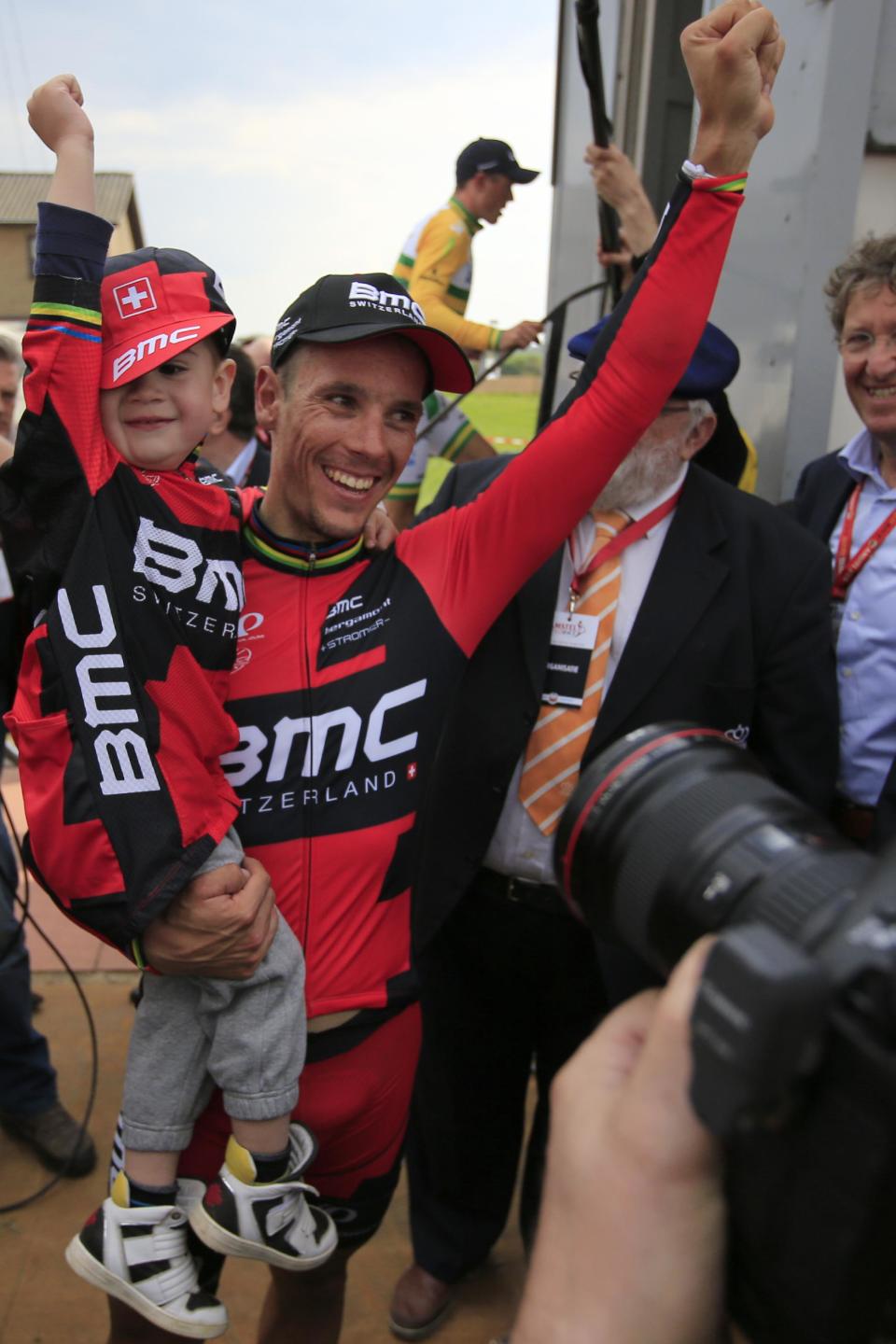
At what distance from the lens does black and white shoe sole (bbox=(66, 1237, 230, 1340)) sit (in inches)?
57.4

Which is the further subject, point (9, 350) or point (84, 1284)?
point (9, 350)

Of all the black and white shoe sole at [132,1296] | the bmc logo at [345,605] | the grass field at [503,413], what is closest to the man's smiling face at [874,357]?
the bmc logo at [345,605]

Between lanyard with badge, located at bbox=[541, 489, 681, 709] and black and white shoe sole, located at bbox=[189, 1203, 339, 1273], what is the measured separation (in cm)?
101

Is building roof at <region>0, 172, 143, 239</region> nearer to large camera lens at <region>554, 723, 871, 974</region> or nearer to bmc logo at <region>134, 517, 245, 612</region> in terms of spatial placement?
bmc logo at <region>134, 517, 245, 612</region>

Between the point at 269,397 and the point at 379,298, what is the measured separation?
Result: 10.0 inches

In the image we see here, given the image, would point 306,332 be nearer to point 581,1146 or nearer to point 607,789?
point 607,789

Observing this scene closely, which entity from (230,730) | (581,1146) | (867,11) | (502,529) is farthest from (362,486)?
(867,11)

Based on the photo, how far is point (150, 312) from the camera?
1464 millimetres

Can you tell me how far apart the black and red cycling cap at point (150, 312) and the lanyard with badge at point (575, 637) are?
0.78 meters

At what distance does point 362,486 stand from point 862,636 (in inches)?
38.8

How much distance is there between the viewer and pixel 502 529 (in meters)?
1.65

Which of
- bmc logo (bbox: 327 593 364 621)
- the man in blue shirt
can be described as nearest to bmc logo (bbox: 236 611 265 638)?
bmc logo (bbox: 327 593 364 621)

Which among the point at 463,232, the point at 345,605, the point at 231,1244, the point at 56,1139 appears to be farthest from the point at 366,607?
the point at 463,232

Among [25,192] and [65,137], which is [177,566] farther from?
[25,192]
